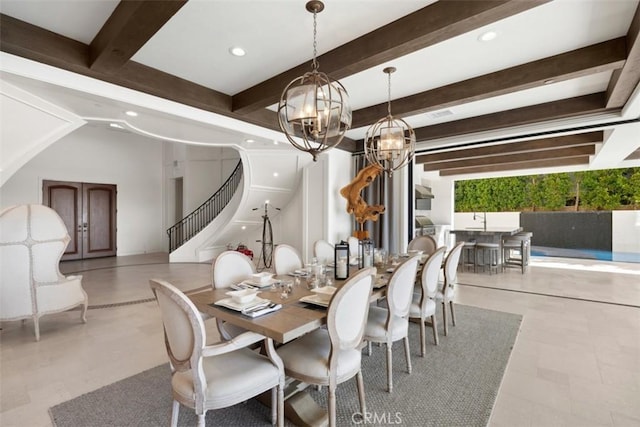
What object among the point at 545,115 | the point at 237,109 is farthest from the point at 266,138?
the point at 545,115

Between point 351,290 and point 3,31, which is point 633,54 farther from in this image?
point 3,31

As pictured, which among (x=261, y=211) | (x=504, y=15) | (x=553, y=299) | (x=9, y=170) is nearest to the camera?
(x=504, y=15)

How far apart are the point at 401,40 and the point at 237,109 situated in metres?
2.40

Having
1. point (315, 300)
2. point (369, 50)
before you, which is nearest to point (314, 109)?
point (369, 50)

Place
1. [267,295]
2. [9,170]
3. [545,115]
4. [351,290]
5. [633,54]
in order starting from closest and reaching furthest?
[351,290] → [267,295] → [633,54] → [9,170] → [545,115]

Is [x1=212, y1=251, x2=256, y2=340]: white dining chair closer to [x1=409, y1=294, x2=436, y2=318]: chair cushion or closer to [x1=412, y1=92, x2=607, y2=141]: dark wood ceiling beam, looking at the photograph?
[x1=409, y1=294, x2=436, y2=318]: chair cushion

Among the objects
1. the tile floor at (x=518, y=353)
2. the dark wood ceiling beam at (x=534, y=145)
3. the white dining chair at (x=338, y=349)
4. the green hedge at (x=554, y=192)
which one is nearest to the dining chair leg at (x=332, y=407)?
the white dining chair at (x=338, y=349)

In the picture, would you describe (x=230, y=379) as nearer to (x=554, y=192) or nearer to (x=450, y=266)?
(x=450, y=266)

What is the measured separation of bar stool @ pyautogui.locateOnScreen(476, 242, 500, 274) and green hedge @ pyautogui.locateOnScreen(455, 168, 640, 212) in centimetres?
618

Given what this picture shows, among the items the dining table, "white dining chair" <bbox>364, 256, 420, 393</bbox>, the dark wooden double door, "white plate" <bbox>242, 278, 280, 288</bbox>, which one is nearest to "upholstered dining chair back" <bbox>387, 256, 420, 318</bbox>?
"white dining chair" <bbox>364, 256, 420, 393</bbox>

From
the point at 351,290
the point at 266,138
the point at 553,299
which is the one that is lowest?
the point at 553,299

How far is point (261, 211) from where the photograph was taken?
7465 millimetres

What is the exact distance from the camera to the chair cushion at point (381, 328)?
7.94ft

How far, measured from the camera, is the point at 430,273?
2969 mm
